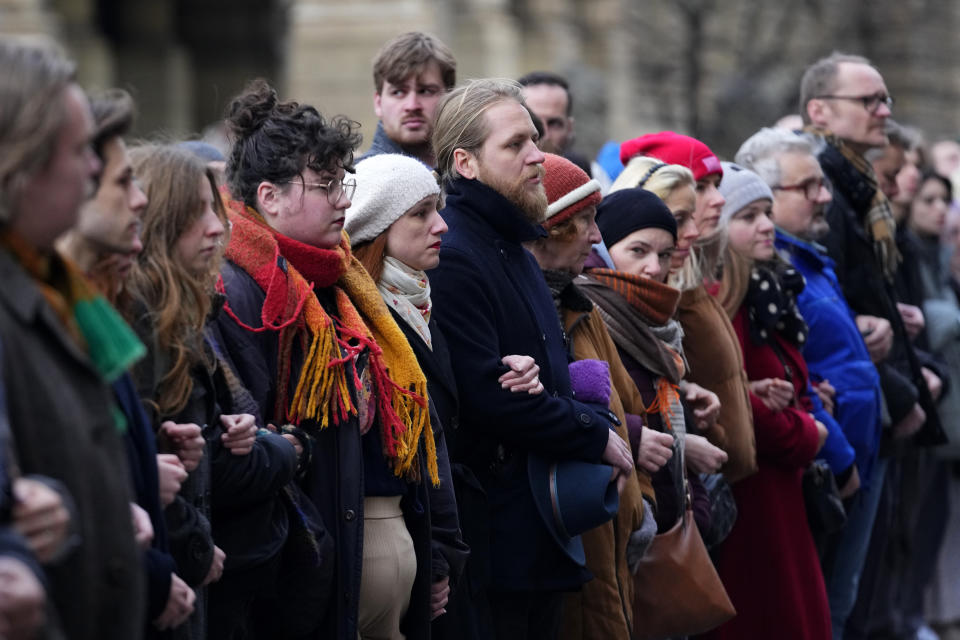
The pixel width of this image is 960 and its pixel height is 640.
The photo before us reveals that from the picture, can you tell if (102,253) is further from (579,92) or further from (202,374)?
(579,92)

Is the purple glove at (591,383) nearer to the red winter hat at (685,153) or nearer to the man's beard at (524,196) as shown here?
the man's beard at (524,196)

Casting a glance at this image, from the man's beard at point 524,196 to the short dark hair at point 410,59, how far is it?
119 centimetres

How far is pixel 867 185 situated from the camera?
7551 millimetres

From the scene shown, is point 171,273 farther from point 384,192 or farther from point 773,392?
point 773,392

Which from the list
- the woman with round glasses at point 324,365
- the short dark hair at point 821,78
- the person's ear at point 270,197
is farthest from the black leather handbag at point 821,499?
the person's ear at point 270,197

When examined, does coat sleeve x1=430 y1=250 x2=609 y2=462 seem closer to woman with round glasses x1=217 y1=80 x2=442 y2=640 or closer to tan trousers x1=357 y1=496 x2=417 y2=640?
woman with round glasses x1=217 y1=80 x2=442 y2=640

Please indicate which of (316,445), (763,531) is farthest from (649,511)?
(316,445)

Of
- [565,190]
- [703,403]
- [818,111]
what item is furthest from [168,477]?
[818,111]

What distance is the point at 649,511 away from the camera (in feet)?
17.9

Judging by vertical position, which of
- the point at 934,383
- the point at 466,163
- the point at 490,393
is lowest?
the point at 934,383

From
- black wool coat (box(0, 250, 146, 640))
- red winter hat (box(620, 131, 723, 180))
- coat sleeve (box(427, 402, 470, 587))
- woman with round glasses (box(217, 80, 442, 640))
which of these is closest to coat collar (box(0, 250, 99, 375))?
black wool coat (box(0, 250, 146, 640))

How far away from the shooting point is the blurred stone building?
16.5m

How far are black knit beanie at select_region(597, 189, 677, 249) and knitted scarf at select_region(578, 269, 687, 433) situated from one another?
0.17 m

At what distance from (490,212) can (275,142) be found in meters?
0.85
